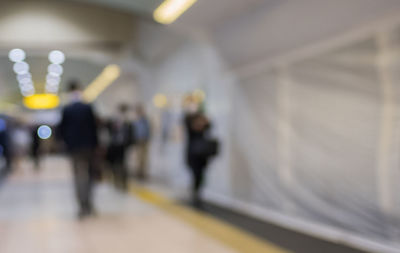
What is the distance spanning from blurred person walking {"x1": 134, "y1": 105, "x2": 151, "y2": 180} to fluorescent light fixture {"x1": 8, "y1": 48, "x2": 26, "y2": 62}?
251 cm

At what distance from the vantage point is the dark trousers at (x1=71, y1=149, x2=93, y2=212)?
554 centimetres

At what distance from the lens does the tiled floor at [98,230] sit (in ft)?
12.5

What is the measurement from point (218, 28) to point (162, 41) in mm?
3557

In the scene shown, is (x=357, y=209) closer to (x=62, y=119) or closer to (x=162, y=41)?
(x=62, y=119)

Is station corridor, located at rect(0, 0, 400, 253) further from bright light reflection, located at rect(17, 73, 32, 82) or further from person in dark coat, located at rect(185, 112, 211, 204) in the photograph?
bright light reflection, located at rect(17, 73, 32, 82)

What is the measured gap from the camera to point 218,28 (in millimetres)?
6488

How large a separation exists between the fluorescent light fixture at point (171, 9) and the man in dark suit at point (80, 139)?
1.50 m

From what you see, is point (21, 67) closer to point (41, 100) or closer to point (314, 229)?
point (314, 229)

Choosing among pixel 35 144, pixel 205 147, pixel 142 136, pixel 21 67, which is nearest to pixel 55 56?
pixel 21 67

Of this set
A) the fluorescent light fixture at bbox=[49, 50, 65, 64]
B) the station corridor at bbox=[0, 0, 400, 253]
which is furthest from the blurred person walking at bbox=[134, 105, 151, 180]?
the fluorescent light fixture at bbox=[49, 50, 65, 64]

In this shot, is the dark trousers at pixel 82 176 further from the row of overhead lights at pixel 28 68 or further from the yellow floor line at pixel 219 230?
the row of overhead lights at pixel 28 68

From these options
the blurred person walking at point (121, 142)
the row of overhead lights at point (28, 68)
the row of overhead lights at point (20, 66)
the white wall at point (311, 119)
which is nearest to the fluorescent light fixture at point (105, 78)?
the row of overhead lights at point (28, 68)

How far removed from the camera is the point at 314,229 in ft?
15.0

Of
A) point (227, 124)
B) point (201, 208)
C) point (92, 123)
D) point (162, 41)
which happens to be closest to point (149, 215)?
point (201, 208)
